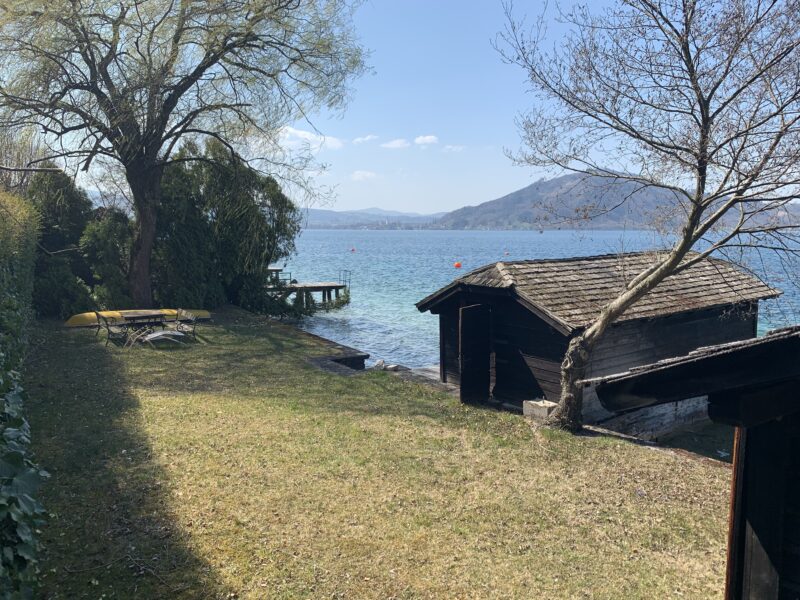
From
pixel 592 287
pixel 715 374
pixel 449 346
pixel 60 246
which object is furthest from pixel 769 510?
pixel 60 246

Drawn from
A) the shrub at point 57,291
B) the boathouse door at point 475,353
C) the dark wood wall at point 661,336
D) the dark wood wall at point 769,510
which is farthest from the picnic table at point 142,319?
the dark wood wall at point 769,510

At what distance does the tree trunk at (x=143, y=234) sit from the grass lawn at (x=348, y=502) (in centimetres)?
1296

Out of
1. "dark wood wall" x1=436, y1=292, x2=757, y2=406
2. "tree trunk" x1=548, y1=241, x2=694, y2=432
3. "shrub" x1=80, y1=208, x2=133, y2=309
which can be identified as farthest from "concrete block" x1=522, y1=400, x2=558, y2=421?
"shrub" x1=80, y1=208, x2=133, y2=309

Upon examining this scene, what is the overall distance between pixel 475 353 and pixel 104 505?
8.93 m

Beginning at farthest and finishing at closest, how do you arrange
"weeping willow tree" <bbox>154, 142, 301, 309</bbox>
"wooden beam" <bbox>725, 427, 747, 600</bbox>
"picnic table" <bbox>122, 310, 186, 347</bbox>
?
1. "weeping willow tree" <bbox>154, 142, 301, 309</bbox>
2. "picnic table" <bbox>122, 310, 186, 347</bbox>
3. "wooden beam" <bbox>725, 427, 747, 600</bbox>

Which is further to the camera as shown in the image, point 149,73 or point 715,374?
point 149,73

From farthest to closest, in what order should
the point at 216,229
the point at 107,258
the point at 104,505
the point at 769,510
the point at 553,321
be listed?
the point at 216,229
the point at 107,258
the point at 553,321
the point at 104,505
the point at 769,510

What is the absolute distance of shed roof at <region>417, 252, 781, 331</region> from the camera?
46.2ft

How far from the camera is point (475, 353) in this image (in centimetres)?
1452

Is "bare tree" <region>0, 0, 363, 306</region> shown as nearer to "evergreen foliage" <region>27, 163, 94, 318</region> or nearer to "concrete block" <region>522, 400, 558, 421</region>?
"evergreen foliage" <region>27, 163, 94, 318</region>

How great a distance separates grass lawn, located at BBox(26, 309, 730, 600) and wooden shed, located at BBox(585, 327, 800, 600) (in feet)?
8.16

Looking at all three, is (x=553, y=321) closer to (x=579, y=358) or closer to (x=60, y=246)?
(x=579, y=358)

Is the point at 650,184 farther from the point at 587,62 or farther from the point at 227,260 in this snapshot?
the point at 227,260

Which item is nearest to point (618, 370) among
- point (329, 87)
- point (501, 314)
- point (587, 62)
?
point (501, 314)
